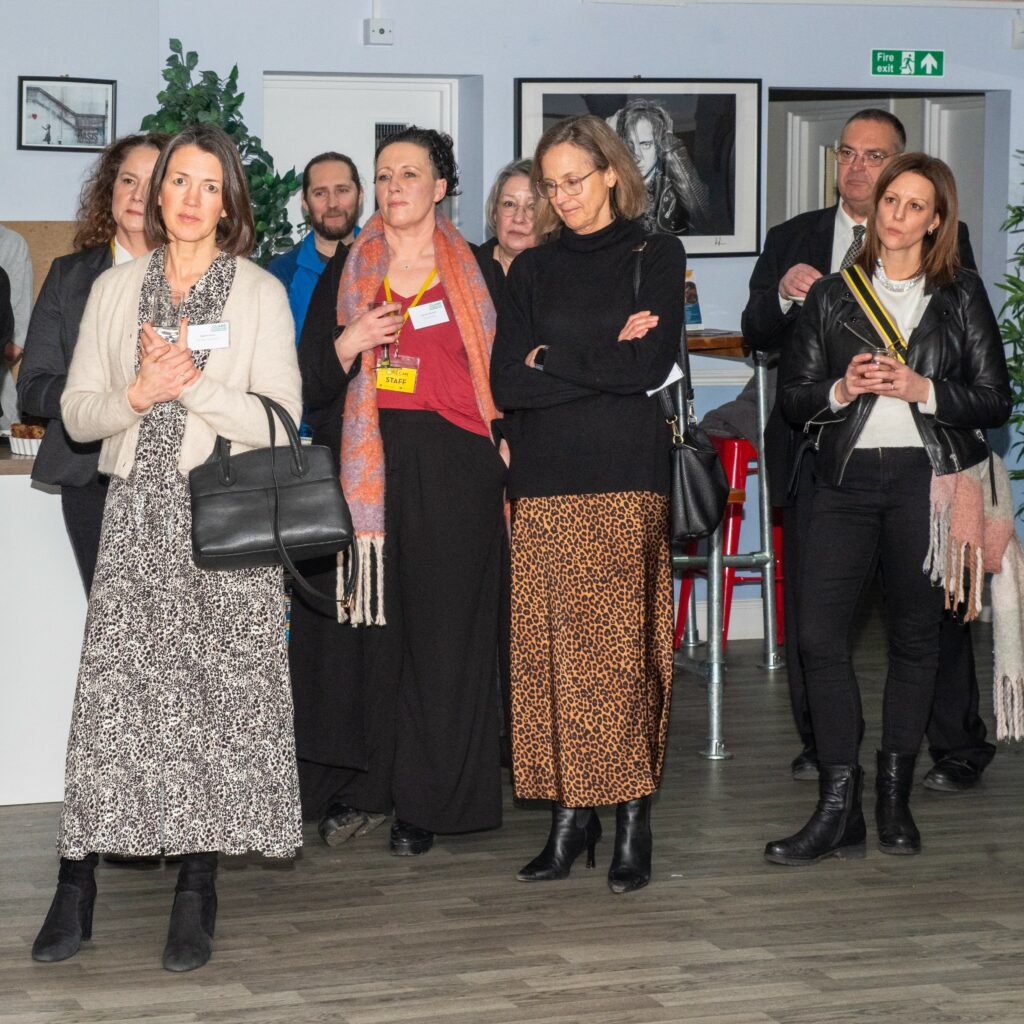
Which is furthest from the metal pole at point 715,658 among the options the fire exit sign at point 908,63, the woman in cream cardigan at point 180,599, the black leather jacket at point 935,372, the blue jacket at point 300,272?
the fire exit sign at point 908,63

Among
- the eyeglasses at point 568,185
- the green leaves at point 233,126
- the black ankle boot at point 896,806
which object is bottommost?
the black ankle boot at point 896,806

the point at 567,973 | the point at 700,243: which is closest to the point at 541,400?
the point at 567,973

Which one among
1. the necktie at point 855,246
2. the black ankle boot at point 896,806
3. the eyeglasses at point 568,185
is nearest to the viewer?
the eyeglasses at point 568,185

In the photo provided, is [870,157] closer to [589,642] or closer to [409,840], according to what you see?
[589,642]

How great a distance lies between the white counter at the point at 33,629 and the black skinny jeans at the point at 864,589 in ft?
6.94

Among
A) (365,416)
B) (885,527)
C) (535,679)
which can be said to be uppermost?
(365,416)

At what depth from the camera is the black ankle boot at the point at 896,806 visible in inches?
174

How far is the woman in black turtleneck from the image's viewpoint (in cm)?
394

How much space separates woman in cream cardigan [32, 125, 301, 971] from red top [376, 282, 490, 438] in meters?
0.70

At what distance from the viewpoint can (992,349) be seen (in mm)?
4281

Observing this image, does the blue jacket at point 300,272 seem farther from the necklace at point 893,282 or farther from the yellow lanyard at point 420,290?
the necklace at point 893,282

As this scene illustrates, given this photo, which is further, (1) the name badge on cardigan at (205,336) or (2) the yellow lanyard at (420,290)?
(2) the yellow lanyard at (420,290)

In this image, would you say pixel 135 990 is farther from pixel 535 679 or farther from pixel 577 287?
pixel 577 287

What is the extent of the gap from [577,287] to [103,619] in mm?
1368
